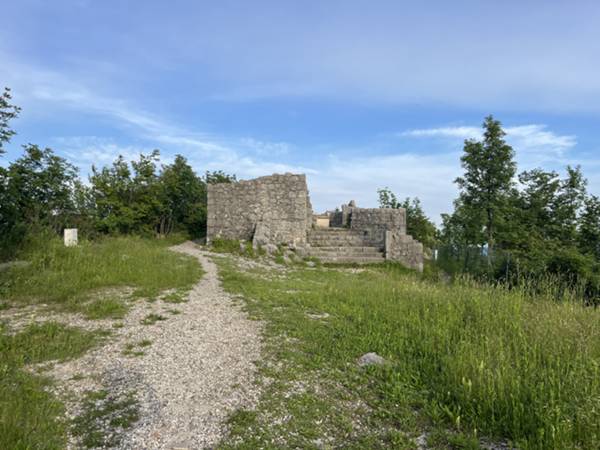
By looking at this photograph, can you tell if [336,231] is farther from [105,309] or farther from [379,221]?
→ [105,309]

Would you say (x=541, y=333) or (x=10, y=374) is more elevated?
(x=541, y=333)

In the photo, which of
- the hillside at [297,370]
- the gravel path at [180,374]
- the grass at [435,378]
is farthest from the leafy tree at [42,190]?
the grass at [435,378]

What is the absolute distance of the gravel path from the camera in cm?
271

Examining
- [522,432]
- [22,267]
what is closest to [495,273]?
[522,432]

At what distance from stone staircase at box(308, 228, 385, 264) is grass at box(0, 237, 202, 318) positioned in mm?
5882

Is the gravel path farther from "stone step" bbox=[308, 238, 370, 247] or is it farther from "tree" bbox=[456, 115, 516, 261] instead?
"tree" bbox=[456, 115, 516, 261]

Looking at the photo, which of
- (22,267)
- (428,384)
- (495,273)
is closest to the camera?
(428,384)

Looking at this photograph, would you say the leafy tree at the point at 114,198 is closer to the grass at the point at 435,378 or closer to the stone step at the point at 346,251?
the stone step at the point at 346,251

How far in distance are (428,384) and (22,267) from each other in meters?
8.56

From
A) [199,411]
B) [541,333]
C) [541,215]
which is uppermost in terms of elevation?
[541,215]

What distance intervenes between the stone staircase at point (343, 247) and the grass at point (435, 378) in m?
7.75

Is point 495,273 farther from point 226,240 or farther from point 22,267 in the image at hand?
point 22,267

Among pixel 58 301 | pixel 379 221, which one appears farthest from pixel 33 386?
pixel 379 221

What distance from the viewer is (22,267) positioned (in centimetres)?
→ 752
